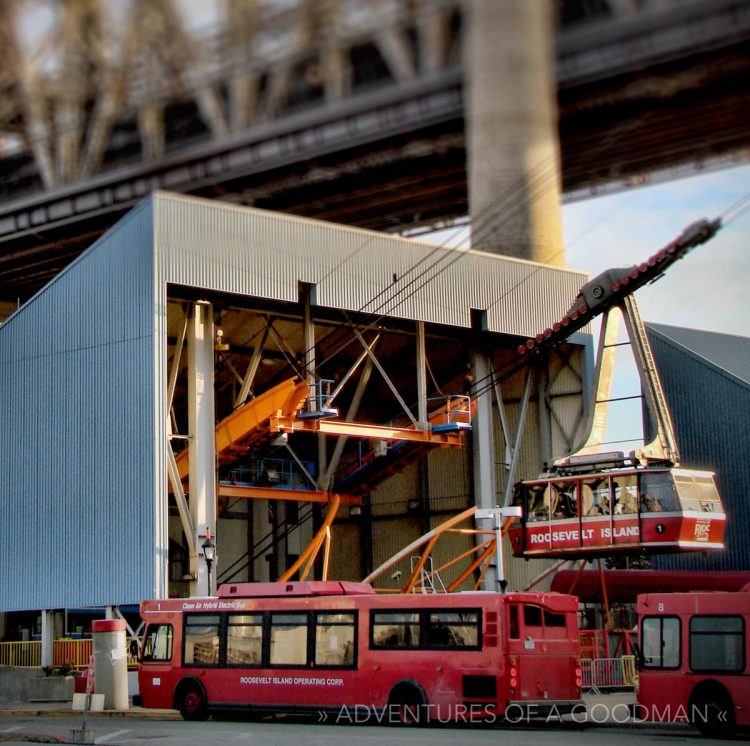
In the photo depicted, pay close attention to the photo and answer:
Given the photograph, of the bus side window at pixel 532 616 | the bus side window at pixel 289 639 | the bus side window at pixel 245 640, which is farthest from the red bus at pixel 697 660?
the bus side window at pixel 245 640

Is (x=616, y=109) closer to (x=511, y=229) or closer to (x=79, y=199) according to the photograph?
(x=511, y=229)

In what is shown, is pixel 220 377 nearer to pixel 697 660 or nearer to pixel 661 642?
pixel 661 642

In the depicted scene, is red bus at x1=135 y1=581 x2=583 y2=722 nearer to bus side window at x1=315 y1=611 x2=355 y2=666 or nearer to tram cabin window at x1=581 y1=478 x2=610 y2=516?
bus side window at x1=315 y1=611 x2=355 y2=666

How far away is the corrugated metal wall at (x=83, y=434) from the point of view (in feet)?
127

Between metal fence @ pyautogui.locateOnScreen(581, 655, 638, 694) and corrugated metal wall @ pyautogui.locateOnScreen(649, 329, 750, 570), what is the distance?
834 centimetres

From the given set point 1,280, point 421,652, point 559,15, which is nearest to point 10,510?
point 421,652

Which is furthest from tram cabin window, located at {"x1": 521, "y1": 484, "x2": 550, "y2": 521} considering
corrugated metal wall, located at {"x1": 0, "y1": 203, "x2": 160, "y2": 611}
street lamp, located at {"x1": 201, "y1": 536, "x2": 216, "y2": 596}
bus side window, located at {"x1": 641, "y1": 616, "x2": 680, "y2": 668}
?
bus side window, located at {"x1": 641, "y1": 616, "x2": 680, "y2": 668}

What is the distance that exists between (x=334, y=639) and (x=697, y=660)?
7687 mm

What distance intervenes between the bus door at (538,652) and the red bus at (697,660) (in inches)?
74.4

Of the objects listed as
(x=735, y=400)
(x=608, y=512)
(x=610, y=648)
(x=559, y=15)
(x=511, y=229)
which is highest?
(x=559, y=15)

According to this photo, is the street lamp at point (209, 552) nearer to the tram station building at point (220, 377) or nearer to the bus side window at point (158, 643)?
the tram station building at point (220, 377)

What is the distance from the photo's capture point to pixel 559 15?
4112 centimetres

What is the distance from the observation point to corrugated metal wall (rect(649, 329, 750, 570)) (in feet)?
146

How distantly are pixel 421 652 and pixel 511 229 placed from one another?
30661 mm
